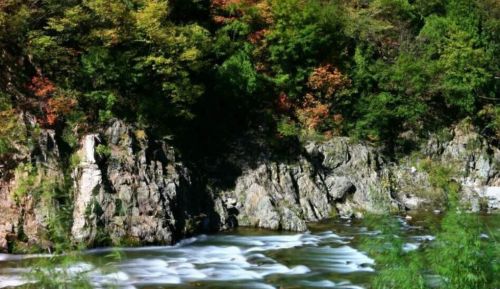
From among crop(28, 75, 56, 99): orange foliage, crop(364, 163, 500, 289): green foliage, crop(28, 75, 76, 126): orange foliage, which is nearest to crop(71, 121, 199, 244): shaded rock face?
crop(28, 75, 76, 126): orange foliage

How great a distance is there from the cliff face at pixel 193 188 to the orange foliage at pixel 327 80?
3190 mm

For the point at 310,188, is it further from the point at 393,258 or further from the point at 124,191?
the point at 393,258

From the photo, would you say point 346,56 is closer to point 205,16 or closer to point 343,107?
point 343,107

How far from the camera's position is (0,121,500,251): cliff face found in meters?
15.9

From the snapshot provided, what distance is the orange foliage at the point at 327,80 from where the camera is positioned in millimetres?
27172

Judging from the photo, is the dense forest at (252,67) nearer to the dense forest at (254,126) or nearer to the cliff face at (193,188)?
the dense forest at (254,126)

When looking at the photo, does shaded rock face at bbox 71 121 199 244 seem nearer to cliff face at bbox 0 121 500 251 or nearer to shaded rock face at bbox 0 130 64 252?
cliff face at bbox 0 121 500 251

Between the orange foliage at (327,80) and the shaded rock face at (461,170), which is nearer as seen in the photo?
the shaded rock face at (461,170)

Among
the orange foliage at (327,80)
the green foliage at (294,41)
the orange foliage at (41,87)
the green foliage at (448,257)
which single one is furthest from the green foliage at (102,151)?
the orange foliage at (327,80)

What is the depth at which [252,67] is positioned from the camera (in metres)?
24.9

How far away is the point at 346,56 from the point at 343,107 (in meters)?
2.76

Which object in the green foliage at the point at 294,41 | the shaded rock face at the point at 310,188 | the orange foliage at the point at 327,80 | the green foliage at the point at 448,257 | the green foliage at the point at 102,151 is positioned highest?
the green foliage at the point at 294,41

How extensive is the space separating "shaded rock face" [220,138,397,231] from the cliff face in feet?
0.13

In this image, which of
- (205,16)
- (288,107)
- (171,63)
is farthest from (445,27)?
(171,63)
